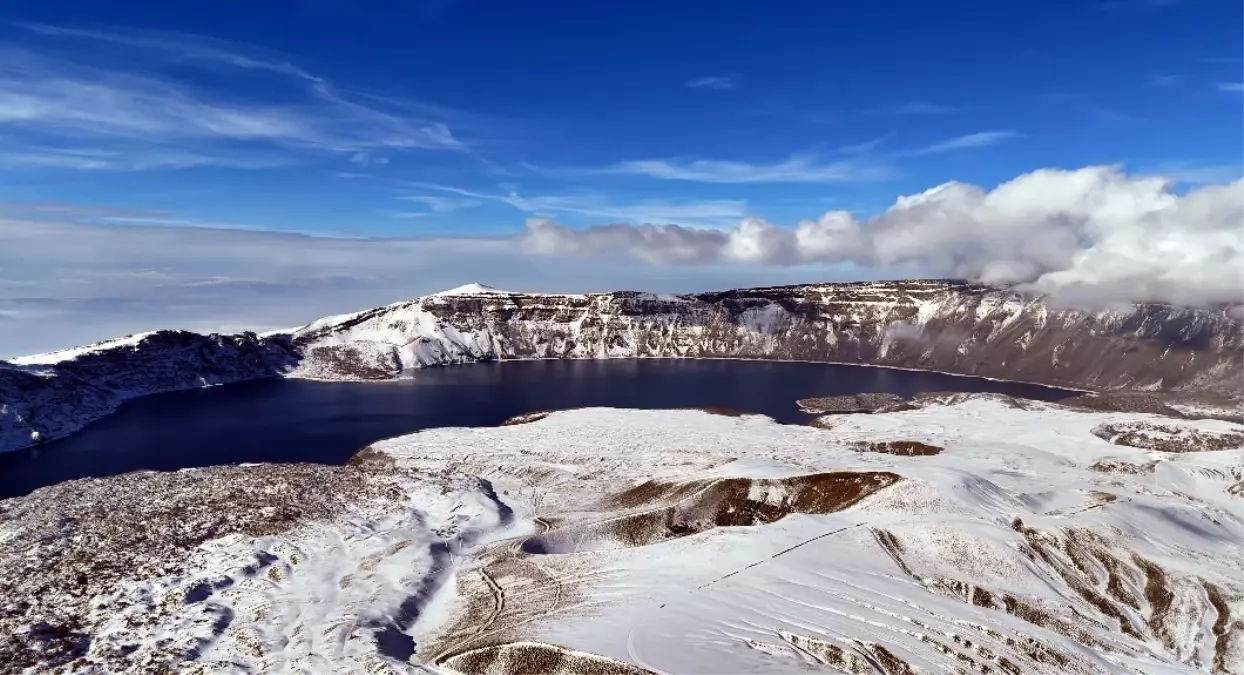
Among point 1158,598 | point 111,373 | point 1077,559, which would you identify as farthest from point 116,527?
point 111,373

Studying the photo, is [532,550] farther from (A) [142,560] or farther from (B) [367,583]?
(A) [142,560]

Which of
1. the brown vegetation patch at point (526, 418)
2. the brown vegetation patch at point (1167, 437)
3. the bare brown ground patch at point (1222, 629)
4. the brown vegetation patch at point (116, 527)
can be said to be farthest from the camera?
the brown vegetation patch at point (526, 418)

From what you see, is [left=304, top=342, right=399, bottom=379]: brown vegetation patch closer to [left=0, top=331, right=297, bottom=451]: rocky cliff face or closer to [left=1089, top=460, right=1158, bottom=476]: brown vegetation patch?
A: [left=0, top=331, right=297, bottom=451]: rocky cliff face

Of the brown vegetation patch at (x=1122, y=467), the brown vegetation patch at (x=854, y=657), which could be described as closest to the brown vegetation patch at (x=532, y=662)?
the brown vegetation patch at (x=854, y=657)

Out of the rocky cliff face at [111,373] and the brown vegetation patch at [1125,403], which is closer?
the rocky cliff face at [111,373]

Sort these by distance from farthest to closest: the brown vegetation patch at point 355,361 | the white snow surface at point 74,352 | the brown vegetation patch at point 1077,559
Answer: the brown vegetation patch at point 355,361, the white snow surface at point 74,352, the brown vegetation patch at point 1077,559

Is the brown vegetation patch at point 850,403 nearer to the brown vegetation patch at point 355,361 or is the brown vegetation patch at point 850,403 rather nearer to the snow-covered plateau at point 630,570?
the snow-covered plateau at point 630,570
